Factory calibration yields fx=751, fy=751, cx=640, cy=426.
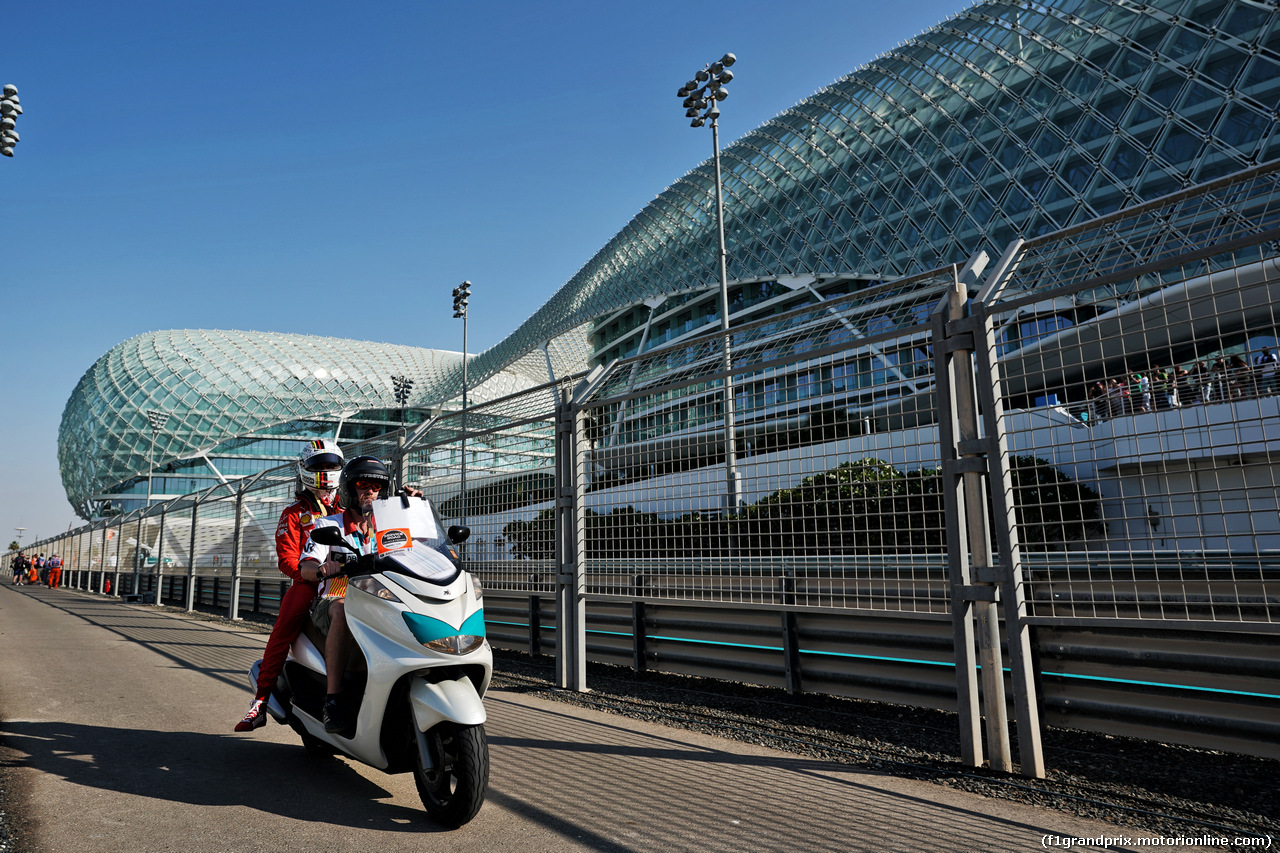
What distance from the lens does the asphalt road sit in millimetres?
2791

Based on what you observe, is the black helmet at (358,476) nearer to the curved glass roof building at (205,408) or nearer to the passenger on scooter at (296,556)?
the passenger on scooter at (296,556)

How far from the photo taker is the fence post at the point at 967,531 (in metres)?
3.61

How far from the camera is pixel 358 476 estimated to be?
3732mm

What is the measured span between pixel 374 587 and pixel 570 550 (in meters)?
3.18

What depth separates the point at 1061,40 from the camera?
97.1 ft

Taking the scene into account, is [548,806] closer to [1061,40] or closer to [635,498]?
[635,498]

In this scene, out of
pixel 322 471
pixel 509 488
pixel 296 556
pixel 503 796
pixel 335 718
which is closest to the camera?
pixel 335 718

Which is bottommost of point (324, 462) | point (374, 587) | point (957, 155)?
point (374, 587)

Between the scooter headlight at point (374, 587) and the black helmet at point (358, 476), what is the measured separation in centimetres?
55

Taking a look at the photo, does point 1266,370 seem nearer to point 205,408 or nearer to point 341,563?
point 341,563

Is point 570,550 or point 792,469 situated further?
point 570,550

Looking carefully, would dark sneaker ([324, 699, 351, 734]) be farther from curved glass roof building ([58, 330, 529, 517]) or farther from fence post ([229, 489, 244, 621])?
curved glass roof building ([58, 330, 529, 517])

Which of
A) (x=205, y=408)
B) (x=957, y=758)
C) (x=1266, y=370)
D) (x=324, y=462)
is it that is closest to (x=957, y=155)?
(x=1266, y=370)

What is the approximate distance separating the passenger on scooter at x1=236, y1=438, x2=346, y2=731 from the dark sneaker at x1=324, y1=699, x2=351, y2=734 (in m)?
0.62
